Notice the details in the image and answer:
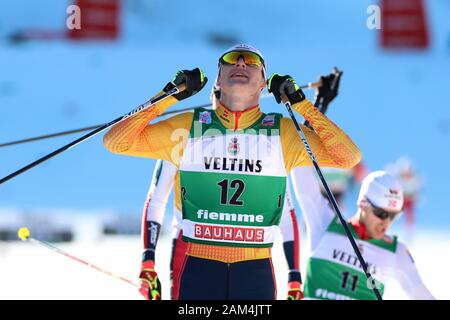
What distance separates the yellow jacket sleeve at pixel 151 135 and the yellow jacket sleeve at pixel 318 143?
43 centimetres

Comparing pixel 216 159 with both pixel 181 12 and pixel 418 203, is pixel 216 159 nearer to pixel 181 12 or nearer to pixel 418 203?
pixel 418 203

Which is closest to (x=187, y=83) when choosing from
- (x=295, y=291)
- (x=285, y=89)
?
(x=285, y=89)

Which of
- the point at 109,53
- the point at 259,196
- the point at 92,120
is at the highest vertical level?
the point at 109,53

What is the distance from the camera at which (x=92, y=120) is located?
13406 millimetres

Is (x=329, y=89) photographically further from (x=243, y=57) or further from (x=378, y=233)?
(x=243, y=57)

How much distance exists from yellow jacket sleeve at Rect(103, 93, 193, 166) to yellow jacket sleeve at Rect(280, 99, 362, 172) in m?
0.43

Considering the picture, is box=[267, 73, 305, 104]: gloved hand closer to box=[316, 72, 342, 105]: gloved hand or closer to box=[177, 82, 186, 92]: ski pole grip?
box=[177, 82, 186, 92]: ski pole grip

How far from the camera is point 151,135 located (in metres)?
4.98

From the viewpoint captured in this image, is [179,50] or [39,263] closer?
[39,263]

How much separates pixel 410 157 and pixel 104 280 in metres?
5.34

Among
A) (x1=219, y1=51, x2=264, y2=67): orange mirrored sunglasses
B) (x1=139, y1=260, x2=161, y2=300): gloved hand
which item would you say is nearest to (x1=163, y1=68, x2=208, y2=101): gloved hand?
(x1=219, y1=51, x2=264, y2=67): orange mirrored sunglasses

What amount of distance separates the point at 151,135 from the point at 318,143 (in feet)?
2.34
